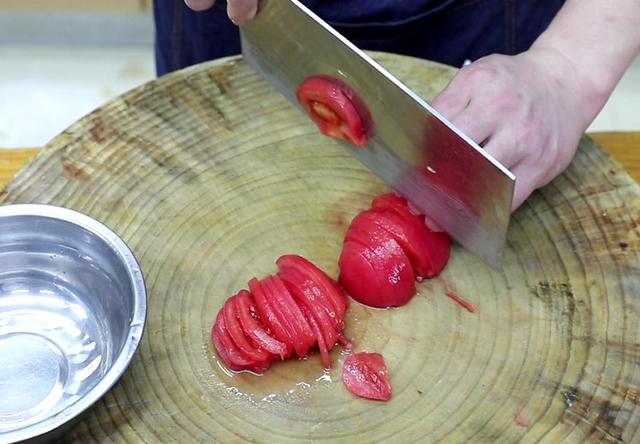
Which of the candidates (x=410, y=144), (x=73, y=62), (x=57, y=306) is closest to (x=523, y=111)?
(x=410, y=144)

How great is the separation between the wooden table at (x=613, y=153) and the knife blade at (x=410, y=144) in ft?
1.95

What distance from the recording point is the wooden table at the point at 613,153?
204cm

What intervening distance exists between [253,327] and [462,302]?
15.2 inches

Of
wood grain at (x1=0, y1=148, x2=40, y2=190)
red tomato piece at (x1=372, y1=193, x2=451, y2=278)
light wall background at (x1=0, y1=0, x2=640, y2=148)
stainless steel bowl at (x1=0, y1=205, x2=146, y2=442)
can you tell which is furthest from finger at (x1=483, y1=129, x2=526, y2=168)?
light wall background at (x1=0, y1=0, x2=640, y2=148)

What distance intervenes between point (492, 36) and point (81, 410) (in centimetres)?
129

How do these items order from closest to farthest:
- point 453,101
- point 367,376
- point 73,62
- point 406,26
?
point 367,376 → point 453,101 → point 406,26 → point 73,62

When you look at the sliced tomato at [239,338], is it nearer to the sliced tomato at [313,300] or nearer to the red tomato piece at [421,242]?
the sliced tomato at [313,300]

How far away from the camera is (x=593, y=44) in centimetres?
176

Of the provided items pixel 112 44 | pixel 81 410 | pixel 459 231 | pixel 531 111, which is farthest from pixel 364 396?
pixel 112 44

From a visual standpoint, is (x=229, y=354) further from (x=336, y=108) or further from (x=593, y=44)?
(x=593, y=44)

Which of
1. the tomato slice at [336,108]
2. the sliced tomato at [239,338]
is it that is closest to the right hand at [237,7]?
the tomato slice at [336,108]

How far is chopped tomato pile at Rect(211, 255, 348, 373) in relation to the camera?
1.55 metres

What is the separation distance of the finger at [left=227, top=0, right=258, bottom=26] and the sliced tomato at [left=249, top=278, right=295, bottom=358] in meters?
0.50

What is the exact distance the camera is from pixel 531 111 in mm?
1630
